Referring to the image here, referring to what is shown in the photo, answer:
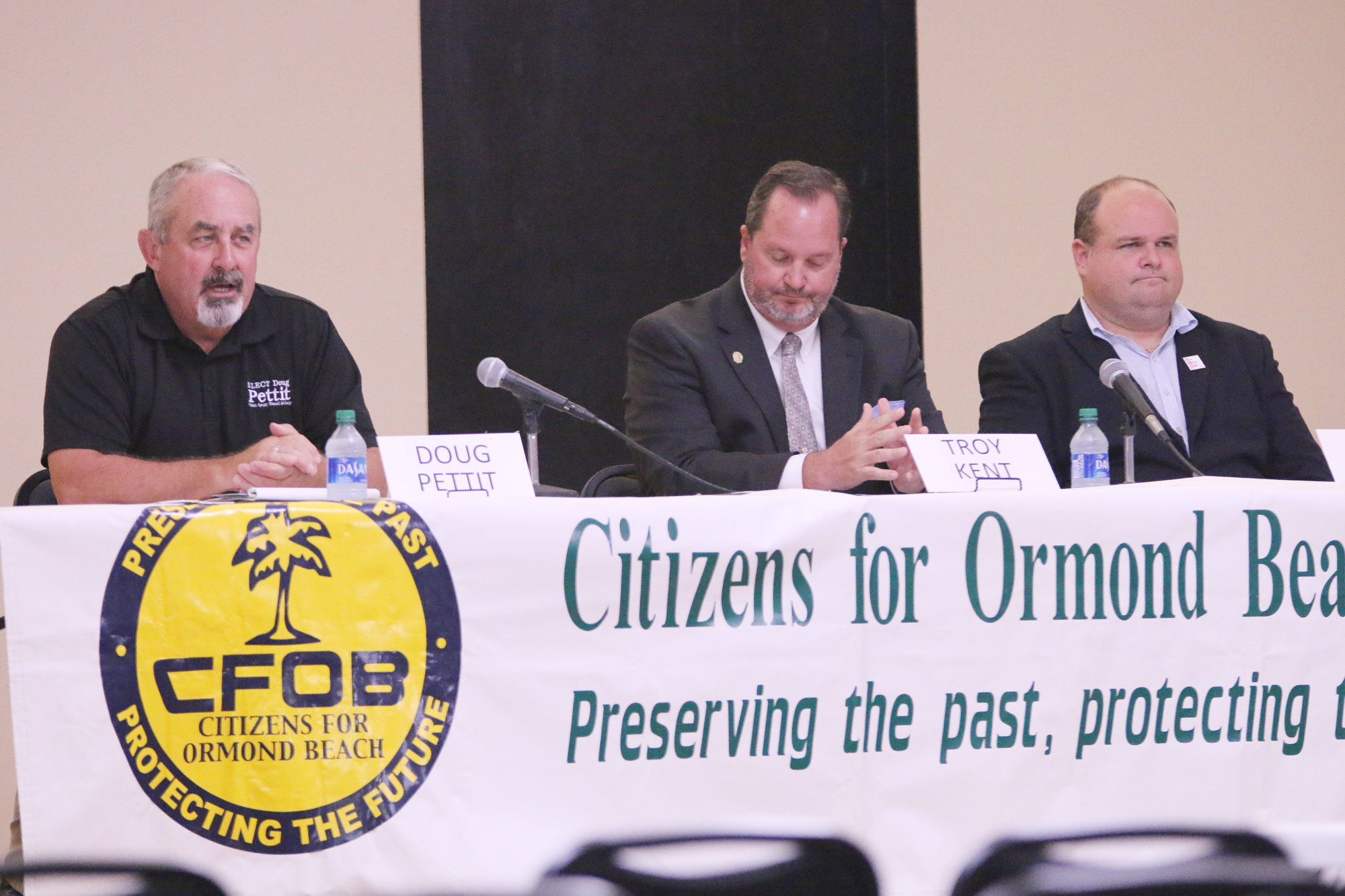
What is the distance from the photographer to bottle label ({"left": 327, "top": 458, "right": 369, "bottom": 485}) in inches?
79.7

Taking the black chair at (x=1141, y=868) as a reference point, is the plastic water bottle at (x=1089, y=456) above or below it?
above

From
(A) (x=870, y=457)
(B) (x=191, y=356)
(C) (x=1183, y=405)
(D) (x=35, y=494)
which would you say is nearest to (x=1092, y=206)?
(C) (x=1183, y=405)

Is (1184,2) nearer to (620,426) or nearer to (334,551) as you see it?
(620,426)

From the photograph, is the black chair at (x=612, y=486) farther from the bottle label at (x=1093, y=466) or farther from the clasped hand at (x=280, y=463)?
the bottle label at (x=1093, y=466)

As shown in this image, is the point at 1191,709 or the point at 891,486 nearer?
the point at 1191,709

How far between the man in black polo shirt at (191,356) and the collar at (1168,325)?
1615mm

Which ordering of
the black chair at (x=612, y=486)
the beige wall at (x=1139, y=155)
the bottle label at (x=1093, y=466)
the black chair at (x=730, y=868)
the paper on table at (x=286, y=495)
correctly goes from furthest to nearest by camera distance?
the beige wall at (x=1139, y=155) < the black chair at (x=612, y=486) < the bottle label at (x=1093, y=466) < the paper on table at (x=286, y=495) < the black chair at (x=730, y=868)

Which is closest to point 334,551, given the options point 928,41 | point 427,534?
point 427,534

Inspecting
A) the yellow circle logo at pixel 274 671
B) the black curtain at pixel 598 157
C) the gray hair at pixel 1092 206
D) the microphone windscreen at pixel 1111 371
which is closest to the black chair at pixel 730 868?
the yellow circle logo at pixel 274 671

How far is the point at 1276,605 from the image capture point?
205 centimetres

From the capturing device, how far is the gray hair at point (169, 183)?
275 cm

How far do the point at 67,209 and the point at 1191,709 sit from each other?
3.36 m

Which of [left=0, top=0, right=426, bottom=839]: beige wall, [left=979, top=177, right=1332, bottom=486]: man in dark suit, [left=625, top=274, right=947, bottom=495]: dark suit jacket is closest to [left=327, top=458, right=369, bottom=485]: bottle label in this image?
[left=625, top=274, right=947, bottom=495]: dark suit jacket

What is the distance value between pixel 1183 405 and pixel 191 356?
2.12 m
